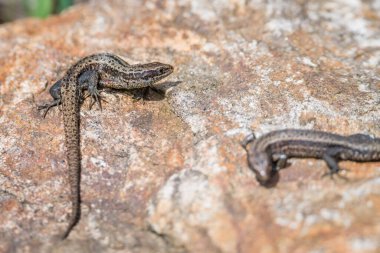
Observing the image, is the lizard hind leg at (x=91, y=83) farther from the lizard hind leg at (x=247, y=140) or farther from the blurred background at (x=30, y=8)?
the blurred background at (x=30, y=8)

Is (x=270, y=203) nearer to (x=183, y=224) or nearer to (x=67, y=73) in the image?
(x=183, y=224)

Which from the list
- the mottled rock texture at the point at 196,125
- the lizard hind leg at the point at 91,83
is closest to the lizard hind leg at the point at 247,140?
the mottled rock texture at the point at 196,125

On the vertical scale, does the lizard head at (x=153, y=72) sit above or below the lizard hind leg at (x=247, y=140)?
above

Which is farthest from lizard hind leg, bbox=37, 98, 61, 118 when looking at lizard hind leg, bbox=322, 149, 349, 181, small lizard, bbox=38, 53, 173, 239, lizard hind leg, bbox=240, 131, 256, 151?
lizard hind leg, bbox=322, 149, 349, 181

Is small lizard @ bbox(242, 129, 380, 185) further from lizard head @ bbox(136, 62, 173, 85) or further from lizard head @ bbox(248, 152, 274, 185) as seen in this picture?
lizard head @ bbox(136, 62, 173, 85)

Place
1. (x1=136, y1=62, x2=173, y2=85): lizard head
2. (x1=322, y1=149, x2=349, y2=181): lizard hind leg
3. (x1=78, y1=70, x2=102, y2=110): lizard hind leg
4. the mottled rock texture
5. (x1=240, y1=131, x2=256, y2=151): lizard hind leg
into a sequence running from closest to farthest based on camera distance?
the mottled rock texture
(x1=322, y1=149, x2=349, y2=181): lizard hind leg
(x1=240, y1=131, x2=256, y2=151): lizard hind leg
(x1=136, y1=62, x2=173, y2=85): lizard head
(x1=78, y1=70, x2=102, y2=110): lizard hind leg

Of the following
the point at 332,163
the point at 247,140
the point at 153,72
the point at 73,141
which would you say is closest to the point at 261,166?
the point at 247,140

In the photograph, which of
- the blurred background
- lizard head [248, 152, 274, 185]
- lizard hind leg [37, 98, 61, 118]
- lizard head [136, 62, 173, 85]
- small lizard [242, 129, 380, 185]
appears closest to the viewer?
lizard head [248, 152, 274, 185]
